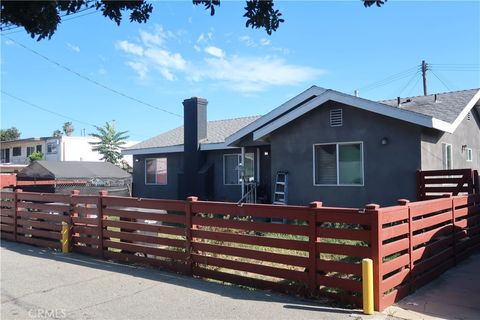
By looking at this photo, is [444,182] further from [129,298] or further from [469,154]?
[129,298]

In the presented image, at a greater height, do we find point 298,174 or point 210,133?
point 210,133

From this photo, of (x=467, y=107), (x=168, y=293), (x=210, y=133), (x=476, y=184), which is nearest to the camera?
(x=168, y=293)

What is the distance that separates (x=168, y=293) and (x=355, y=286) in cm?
248

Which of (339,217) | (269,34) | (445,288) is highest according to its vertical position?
(269,34)

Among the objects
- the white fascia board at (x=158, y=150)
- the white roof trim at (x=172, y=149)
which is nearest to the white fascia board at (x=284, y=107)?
the white roof trim at (x=172, y=149)

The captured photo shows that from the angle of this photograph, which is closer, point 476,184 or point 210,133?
point 476,184

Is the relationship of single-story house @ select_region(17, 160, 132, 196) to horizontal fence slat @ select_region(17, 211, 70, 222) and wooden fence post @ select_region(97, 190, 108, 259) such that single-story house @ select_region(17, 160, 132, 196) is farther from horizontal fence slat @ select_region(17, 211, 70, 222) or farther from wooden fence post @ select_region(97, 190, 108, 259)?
wooden fence post @ select_region(97, 190, 108, 259)

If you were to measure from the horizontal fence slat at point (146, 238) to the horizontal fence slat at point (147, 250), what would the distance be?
0.12 metres

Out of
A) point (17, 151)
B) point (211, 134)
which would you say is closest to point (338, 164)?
point (211, 134)

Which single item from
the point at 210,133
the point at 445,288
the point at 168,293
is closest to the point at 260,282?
the point at 168,293

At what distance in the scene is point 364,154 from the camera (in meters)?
12.4

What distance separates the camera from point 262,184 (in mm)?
16969

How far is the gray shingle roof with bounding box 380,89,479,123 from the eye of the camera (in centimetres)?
1269

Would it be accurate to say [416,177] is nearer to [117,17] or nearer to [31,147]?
[117,17]
